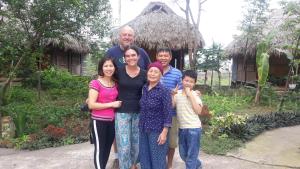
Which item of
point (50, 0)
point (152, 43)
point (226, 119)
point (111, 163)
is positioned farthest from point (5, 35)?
point (152, 43)

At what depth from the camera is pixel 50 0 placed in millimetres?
7906

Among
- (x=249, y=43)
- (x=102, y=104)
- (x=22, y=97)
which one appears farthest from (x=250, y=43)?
(x=102, y=104)

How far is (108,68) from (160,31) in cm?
1315

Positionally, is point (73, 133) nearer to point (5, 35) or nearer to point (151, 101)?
point (5, 35)

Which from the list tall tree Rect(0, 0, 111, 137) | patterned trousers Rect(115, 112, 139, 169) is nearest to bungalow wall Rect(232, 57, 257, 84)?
tall tree Rect(0, 0, 111, 137)

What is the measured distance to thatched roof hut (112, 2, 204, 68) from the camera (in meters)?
16.7

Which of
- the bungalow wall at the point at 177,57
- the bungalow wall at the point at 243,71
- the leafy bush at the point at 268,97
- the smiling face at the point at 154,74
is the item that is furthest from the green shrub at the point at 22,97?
the bungalow wall at the point at 243,71

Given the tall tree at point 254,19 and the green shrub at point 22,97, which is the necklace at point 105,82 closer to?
the green shrub at point 22,97

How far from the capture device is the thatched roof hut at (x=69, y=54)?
719 inches

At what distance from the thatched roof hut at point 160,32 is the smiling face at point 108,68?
12374 mm

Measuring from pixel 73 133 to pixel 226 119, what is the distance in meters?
2.99

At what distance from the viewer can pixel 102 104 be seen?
13.2ft

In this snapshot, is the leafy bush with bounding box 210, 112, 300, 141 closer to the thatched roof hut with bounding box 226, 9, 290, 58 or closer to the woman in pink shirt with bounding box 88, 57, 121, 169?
the woman in pink shirt with bounding box 88, 57, 121, 169

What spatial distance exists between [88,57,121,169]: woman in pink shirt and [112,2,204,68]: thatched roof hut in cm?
1237
